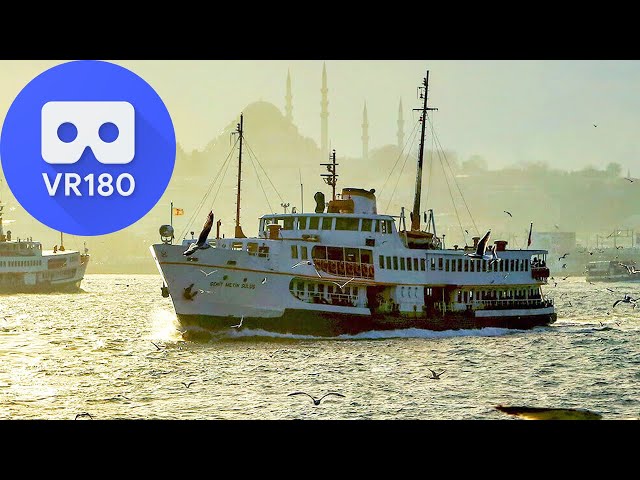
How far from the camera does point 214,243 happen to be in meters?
41.3

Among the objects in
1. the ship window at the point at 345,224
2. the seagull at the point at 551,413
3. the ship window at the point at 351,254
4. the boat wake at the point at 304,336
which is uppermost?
the ship window at the point at 345,224

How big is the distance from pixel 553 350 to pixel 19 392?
24.1 m

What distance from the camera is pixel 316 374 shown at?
32.2m

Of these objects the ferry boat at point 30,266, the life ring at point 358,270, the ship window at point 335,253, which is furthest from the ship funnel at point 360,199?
the ferry boat at point 30,266

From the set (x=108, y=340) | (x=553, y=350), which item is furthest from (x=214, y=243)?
(x=553, y=350)

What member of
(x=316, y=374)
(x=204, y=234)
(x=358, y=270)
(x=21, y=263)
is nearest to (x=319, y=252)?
(x=358, y=270)

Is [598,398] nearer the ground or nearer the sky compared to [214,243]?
nearer the ground

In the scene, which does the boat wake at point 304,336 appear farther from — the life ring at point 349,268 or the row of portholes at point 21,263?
Answer: the row of portholes at point 21,263

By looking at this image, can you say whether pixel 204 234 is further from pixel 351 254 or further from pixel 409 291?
pixel 409 291

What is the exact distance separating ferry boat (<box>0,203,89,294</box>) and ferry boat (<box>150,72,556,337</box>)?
63.9 meters

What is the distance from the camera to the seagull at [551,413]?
25.1 metres

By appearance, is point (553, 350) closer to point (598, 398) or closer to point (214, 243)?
point (598, 398)

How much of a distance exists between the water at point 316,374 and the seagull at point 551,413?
0.68 metres

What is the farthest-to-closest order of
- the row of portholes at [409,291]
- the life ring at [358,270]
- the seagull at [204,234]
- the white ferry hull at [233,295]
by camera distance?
the row of portholes at [409,291] < the life ring at [358,270] < the white ferry hull at [233,295] < the seagull at [204,234]
